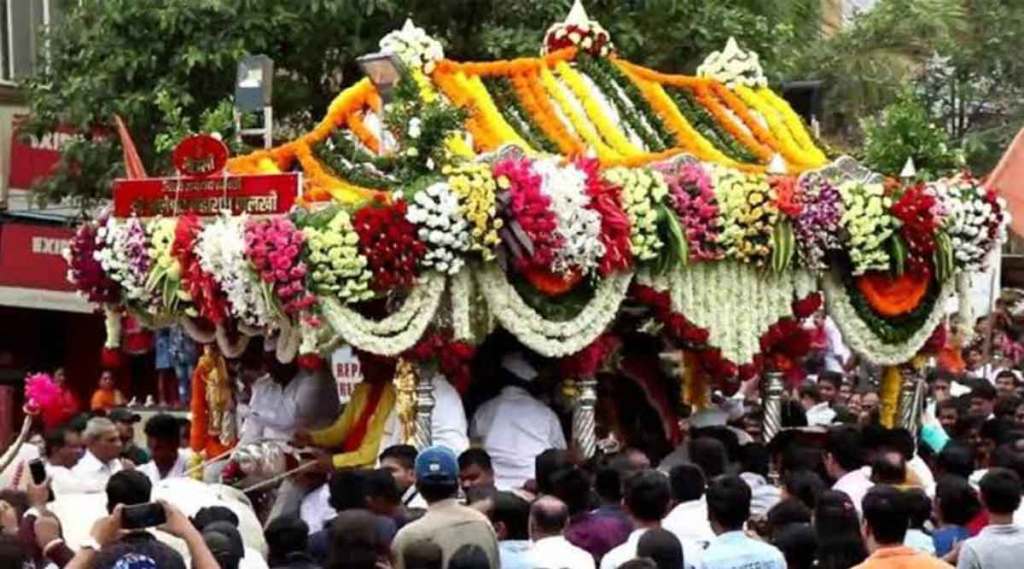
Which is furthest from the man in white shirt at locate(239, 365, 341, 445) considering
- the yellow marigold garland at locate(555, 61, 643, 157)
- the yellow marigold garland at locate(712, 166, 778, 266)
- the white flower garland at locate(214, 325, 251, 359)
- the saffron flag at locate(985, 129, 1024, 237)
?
the saffron flag at locate(985, 129, 1024, 237)

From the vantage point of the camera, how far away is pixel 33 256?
24.1 metres

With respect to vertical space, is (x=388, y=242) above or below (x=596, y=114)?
below

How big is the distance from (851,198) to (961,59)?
13973 millimetres

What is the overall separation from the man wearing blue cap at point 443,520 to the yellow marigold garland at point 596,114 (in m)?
5.01

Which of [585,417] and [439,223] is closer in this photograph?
[439,223]

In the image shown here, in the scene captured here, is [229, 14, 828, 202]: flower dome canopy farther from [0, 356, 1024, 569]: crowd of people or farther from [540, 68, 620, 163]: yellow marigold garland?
[0, 356, 1024, 569]: crowd of people

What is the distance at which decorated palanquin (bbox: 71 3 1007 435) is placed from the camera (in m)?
13.9

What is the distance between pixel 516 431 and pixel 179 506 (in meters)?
3.75

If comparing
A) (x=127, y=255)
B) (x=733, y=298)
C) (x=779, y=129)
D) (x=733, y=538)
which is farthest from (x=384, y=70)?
(x=733, y=538)

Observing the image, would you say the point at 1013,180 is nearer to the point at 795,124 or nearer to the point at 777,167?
the point at 795,124

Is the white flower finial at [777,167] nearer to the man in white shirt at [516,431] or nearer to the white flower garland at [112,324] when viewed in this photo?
the man in white shirt at [516,431]

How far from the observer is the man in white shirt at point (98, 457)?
1412 cm

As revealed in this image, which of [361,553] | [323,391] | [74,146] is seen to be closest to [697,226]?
[323,391]

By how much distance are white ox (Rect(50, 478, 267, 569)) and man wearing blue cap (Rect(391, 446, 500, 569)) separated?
759mm
